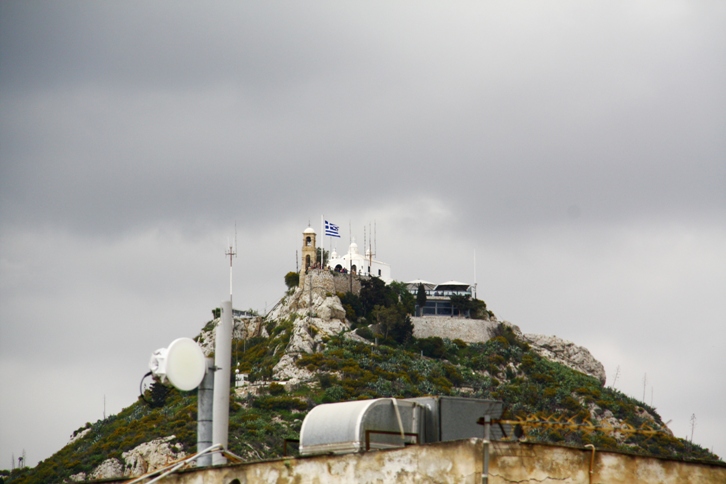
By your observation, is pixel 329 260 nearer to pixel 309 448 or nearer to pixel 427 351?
pixel 427 351

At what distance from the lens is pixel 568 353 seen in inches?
5517

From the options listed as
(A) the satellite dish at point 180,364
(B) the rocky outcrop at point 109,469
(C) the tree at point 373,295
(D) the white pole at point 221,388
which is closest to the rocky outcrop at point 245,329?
(C) the tree at point 373,295

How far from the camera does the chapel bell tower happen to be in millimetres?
123750

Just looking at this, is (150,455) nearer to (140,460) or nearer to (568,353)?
(140,460)

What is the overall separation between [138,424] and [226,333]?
96701mm

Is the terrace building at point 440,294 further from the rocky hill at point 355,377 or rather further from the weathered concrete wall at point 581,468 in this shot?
the weathered concrete wall at point 581,468

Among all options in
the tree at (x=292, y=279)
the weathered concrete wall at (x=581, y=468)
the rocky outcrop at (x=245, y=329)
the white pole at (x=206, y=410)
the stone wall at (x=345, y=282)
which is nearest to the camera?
the weathered concrete wall at (x=581, y=468)

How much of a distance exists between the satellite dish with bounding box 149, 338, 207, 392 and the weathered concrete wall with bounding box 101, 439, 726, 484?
158 centimetres

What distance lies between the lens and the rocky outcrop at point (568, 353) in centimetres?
13738

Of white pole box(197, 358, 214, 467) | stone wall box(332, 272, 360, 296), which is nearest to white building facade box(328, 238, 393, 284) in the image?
stone wall box(332, 272, 360, 296)

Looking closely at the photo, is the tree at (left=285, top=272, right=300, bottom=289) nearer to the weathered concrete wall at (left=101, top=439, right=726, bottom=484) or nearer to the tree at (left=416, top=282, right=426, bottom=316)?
the tree at (left=416, top=282, right=426, bottom=316)

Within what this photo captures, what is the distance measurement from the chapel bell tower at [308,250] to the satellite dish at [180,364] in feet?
346

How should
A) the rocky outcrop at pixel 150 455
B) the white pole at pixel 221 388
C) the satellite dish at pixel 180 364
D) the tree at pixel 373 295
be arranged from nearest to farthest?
1. the satellite dish at pixel 180 364
2. the white pole at pixel 221 388
3. the rocky outcrop at pixel 150 455
4. the tree at pixel 373 295

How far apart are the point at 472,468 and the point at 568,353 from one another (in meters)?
129
